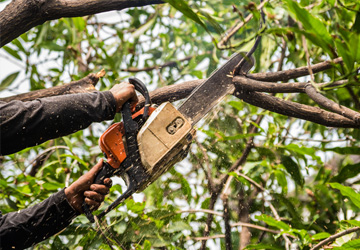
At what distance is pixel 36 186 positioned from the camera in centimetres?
217

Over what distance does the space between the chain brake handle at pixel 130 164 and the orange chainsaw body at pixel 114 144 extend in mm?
20

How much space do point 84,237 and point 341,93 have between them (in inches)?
67.4

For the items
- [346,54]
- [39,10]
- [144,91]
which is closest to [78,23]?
[39,10]

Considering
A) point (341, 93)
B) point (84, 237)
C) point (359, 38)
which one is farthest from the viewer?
point (341, 93)

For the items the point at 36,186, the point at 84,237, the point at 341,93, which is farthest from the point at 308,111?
the point at 36,186

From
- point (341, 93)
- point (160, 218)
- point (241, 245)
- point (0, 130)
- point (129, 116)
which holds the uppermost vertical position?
point (0, 130)

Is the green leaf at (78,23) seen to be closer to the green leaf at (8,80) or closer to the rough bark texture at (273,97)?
the green leaf at (8,80)

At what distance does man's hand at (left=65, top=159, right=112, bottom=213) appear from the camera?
153 centimetres

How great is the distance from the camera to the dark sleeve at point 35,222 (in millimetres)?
1590

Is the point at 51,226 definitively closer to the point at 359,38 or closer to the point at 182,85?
the point at 182,85

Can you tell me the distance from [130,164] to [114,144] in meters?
0.10

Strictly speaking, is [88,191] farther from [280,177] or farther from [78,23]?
[78,23]

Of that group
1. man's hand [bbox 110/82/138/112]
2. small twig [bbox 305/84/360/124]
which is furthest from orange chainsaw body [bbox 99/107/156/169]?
small twig [bbox 305/84/360/124]

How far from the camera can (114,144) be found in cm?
151
